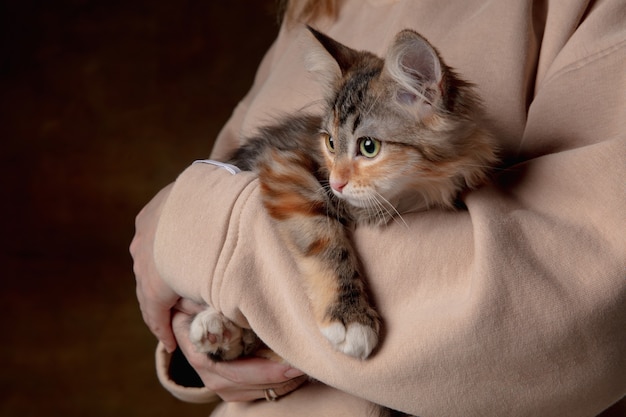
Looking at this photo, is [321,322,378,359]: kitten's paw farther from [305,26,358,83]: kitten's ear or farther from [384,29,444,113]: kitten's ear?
[305,26,358,83]: kitten's ear

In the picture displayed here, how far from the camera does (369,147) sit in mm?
1083

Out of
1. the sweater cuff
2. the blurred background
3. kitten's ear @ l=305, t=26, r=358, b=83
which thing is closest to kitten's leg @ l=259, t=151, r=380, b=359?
kitten's ear @ l=305, t=26, r=358, b=83

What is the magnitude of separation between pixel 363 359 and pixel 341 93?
0.46 meters

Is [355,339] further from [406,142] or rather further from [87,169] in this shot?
[87,169]

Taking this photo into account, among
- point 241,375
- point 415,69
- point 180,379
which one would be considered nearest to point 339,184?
point 415,69

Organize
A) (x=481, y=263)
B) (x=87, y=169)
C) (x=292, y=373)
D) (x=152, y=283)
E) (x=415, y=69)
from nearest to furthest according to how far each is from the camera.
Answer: (x=481, y=263)
(x=415, y=69)
(x=292, y=373)
(x=152, y=283)
(x=87, y=169)

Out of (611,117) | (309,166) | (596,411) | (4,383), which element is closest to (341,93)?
(309,166)

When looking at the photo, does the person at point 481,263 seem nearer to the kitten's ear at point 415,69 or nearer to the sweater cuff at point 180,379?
the sweater cuff at point 180,379

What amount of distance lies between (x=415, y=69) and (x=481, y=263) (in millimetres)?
295

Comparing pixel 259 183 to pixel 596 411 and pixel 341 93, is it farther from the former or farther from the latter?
pixel 596 411

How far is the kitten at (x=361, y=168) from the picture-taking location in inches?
38.3

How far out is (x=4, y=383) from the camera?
2.24 m

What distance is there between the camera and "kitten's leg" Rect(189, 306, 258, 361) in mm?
1099

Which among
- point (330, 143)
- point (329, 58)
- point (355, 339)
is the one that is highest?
point (329, 58)
